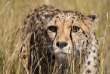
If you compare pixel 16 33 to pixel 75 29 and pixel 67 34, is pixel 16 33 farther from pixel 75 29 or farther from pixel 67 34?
pixel 75 29

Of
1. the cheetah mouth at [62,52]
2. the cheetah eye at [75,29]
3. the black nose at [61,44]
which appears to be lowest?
the cheetah mouth at [62,52]

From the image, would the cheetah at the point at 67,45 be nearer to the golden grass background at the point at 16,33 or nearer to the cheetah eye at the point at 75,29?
the cheetah eye at the point at 75,29

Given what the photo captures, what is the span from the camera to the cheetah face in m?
2.98

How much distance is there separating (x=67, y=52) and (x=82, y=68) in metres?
0.37

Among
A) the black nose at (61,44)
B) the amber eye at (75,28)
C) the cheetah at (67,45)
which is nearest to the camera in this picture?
the black nose at (61,44)

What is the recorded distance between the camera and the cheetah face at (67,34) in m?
2.98

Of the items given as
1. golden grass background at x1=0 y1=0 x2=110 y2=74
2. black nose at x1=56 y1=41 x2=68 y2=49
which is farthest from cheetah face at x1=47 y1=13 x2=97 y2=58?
golden grass background at x1=0 y1=0 x2=110 y2=74

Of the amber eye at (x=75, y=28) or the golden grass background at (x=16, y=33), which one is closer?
the golden grass background at (x=16, y=33)

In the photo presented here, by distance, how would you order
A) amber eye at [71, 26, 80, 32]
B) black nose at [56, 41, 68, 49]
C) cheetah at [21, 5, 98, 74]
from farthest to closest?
1. amber eye at [71, 26, 80, 32]
2. cheetah at [21, 5, 98, 74]
3. black nose at [56, 41, 68, 49]

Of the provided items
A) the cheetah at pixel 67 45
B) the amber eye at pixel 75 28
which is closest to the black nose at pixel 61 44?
the cheetah at pixel 67 45

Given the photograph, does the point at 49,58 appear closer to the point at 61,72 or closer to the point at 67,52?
the point at 61,72

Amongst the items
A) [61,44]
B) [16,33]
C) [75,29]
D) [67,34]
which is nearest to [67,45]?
[61,44]

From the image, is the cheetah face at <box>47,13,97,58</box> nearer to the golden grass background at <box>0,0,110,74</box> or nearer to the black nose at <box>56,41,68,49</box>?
the black nose at <box>56,41,68,49</box>

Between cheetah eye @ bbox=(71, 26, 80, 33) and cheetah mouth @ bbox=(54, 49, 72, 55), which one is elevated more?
cheetah eye @ bbox=(71, 26, 80, 33)
